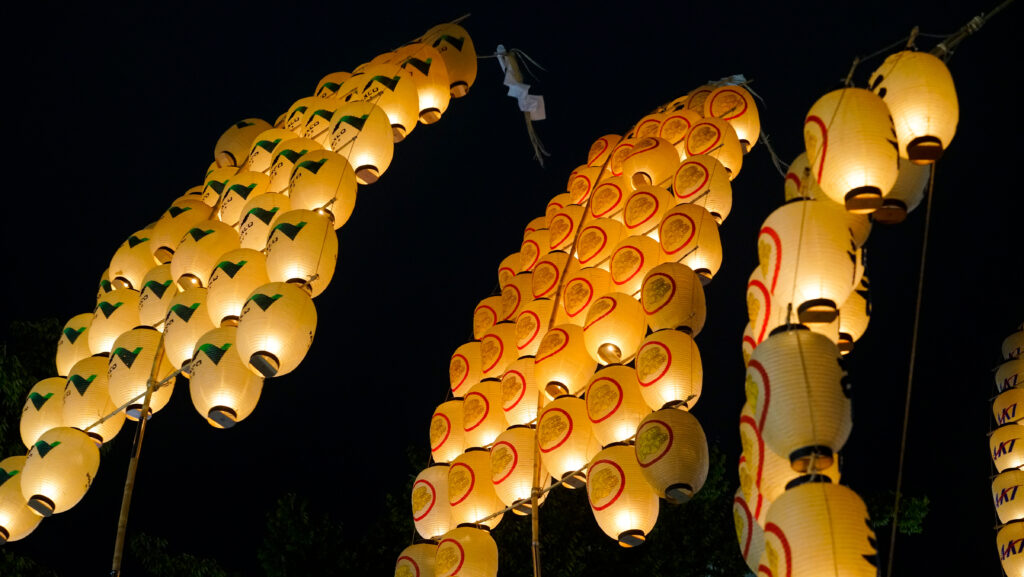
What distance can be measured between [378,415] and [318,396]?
707 millimetres

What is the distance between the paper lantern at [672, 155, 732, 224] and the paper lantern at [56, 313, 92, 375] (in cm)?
344

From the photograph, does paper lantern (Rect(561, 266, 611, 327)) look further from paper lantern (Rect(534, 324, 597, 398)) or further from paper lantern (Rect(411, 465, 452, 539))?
paper lantern (Rect(411, 465, 452, 539))

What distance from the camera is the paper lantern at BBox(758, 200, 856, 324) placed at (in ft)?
8.96

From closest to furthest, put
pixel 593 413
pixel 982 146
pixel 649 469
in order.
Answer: pixel 649 469 → pixel 593 413 → pixel 982 146

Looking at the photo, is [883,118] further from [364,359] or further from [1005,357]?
[364,359]

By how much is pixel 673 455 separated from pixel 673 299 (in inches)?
31.3

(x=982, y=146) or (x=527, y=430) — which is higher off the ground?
(x=982, y=146)

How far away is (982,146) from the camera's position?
8375 millimetres

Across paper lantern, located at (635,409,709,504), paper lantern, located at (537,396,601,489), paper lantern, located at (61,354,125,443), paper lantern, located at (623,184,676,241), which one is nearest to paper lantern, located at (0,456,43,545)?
paper lantern, located at (61,354,125,443)

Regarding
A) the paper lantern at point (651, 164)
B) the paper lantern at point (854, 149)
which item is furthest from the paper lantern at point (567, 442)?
the paper lantern at point (854, 149)

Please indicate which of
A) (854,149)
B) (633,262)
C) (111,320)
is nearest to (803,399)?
(854,149)

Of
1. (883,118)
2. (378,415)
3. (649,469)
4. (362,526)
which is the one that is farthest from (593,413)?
(378,415)

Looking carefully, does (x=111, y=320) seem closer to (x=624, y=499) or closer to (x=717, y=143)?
(x=624, y=499)

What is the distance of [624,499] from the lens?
3.73m
